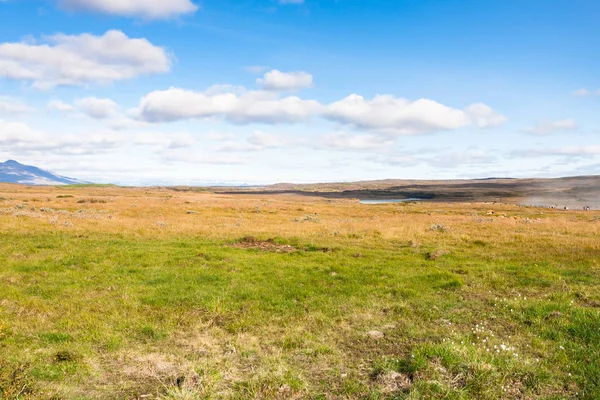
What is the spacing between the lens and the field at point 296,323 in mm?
6668

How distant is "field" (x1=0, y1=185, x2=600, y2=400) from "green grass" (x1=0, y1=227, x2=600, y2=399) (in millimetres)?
47

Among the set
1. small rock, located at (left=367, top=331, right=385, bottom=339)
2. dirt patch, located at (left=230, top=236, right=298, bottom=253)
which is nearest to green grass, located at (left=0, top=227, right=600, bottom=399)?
small rock, located at (left=367, top=331, right=385, bottom=339)

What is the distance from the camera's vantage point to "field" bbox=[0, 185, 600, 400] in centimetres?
667

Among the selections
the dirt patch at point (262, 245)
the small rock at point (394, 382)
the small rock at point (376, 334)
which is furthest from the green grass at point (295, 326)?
the dirt patch at point (262, 245)

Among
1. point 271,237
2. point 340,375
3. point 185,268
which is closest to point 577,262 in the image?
point 340,375

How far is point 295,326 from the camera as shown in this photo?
975cm

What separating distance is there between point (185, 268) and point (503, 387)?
44.1ft

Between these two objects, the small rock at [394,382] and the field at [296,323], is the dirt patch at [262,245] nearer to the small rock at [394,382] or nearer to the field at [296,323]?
the field at [296,323]

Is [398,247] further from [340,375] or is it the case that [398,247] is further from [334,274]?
[340,375]

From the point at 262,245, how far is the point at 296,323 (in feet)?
40.9

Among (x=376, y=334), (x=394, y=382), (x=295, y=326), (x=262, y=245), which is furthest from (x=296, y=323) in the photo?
(x=262, y=245)

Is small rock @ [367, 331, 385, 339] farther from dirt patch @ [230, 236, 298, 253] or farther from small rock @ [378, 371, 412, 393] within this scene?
dirt patch @ [230, 236, 298, 253]

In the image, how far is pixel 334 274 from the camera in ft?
50.3

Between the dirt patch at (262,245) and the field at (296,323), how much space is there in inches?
25.0
